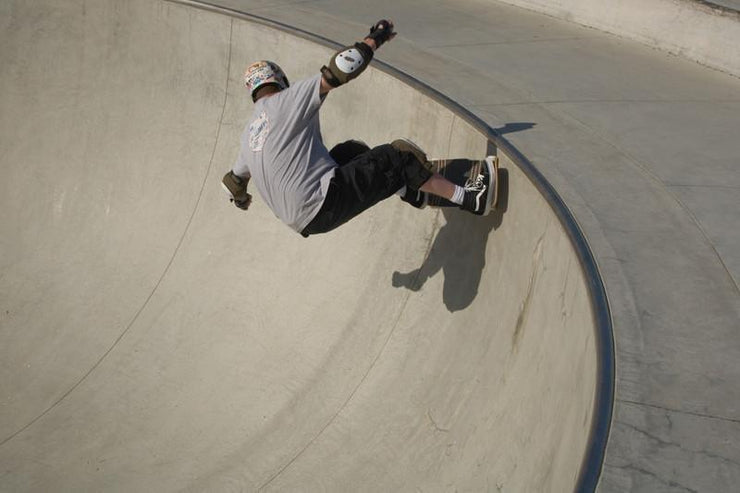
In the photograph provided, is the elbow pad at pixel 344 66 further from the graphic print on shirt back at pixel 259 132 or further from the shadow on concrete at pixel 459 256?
the shadow on concrete at pixel 459 256

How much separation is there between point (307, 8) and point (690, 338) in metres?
6.60

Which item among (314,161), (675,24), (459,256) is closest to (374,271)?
(459,256)

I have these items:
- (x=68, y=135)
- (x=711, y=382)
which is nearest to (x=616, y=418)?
(x=711, y=382)

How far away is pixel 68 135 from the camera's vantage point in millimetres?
8664

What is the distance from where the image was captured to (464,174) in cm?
512

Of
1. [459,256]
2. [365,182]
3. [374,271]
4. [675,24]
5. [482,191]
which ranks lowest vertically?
[374,271]

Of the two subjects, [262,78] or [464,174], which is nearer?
[262,78]

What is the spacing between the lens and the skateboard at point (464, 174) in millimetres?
4957

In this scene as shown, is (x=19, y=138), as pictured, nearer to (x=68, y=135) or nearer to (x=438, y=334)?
(x=68, y=135)

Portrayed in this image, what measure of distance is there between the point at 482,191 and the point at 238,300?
2.80 m

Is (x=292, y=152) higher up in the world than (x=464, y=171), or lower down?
lower down

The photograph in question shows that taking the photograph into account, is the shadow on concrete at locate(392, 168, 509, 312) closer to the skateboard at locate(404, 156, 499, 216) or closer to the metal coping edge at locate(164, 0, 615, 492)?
the skateboard at locate(404, 156, 499, 216)

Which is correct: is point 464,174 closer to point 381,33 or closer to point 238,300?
point 381,33

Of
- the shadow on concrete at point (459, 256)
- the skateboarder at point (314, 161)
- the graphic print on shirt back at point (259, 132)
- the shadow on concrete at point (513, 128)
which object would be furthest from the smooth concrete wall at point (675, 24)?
the graphic print on shirt back at point (259, 132)
